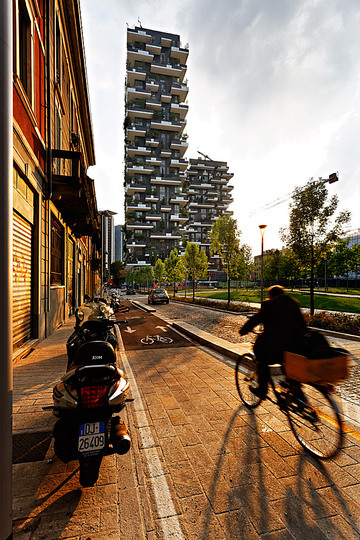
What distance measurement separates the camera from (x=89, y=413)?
2469 mm

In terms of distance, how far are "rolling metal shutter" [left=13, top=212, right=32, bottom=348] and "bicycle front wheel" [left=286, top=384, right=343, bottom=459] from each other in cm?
644

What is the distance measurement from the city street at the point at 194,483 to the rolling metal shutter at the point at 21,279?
310 cm

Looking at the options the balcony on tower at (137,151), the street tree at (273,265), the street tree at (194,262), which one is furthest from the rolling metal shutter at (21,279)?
the balcony on tower at (137,151)

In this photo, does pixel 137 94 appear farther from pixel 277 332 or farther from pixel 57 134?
pixel 277 332

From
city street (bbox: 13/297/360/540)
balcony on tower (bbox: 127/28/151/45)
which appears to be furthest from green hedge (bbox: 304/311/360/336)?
balcony on tower (bbox: 127/28/151/45)

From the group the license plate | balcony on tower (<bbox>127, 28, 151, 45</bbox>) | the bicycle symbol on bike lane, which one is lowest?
the bicycle symbol on bike lane

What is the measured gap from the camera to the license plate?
2.37 meters

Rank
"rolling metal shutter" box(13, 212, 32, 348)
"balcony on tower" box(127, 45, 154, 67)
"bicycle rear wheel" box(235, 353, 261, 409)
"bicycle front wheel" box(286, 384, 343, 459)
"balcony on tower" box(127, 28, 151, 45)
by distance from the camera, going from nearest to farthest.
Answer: "bicycle front wheel" box(286, 384, 343, 459) → "bicycle rear wheel" box(235, 353, 261, 409) → "rolling metal shutter" box(13, 212, 32, 348) → "balcony on tower" box(127, 45, 154, 67) → "balcony on tower" box(127, 28, 151, 45)

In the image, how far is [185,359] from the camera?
6.96 m

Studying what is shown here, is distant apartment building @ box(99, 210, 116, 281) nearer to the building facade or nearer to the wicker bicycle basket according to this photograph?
the building facade

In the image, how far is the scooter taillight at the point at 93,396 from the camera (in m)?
2.48

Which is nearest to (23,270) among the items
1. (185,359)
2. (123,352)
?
(123,352)

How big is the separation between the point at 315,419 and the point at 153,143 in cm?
8681

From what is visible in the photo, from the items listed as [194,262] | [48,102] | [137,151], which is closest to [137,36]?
[137,151]
